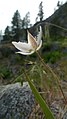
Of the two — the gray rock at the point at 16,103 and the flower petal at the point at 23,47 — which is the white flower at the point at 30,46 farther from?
the gray rock at the point at 16,103

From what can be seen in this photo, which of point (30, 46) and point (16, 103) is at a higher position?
point (30, 46)

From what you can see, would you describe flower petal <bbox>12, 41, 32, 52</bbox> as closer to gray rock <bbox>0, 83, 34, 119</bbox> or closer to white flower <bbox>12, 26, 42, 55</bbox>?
white flower <bbox>12, 26, 42, 55</bbox>

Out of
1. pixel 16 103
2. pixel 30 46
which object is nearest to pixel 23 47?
pixel 30 46

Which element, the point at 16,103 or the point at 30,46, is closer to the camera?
the point at 30,46

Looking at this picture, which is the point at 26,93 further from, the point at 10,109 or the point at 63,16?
the point at 63,16

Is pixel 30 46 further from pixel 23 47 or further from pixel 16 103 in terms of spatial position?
pixel 16 103

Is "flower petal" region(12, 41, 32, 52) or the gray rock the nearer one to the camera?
"flower petal" region(12, 41, 32, 52)

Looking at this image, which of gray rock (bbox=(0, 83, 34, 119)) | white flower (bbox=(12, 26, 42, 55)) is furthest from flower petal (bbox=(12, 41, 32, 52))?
gray rock (bbox=(0, 83, 34, 119))

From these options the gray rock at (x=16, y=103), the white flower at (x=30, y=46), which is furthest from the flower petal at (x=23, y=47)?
the gray rock at (x=16, y=103)

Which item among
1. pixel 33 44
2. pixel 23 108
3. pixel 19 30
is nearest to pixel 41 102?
pixel 33 44
